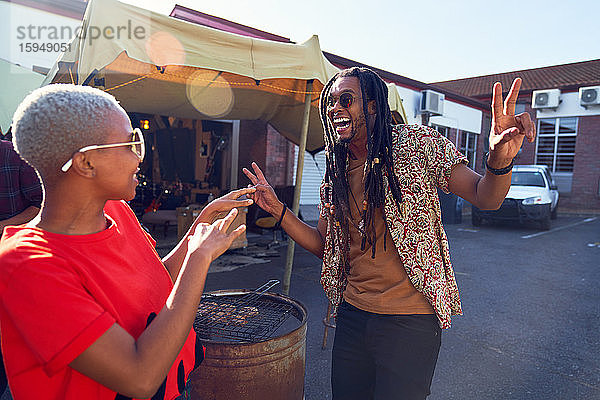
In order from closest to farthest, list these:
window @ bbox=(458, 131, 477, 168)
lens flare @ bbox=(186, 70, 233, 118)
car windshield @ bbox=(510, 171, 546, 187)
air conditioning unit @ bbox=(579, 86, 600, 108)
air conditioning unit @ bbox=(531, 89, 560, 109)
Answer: lens flare @ bbox=(186, 70, 233, 118) → car windshield @ bbox=(510, 171, 546, 187) → air conditioning unit @ bbox=(579, 86, 600, 108) → window @ bbox=(458, 131, 477, 168) → air conditioning unit @ bbox=(531, 89, 560, 109)

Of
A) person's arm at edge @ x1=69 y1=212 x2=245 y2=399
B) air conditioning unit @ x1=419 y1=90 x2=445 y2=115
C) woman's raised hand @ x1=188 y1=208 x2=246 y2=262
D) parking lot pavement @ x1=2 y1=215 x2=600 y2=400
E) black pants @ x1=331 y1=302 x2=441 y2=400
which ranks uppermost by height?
air conditioning unit @ x1=419 y1=90 x2=445 y2=115

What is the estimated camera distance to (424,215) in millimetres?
1586

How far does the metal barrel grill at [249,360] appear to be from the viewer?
6.23 feet

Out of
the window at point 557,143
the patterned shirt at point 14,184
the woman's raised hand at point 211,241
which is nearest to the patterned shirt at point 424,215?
the woman's raised hand at point 211,241

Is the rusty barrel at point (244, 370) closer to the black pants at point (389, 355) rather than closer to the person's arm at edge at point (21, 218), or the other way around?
the black pants at point (389, 355)

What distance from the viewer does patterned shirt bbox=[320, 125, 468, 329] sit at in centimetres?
154

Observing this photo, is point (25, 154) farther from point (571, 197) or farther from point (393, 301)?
point (571, 197)

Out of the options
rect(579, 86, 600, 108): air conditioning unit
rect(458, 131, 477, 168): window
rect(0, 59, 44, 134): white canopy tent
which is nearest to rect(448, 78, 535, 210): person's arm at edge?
rect(0, 59, 44, 134): white canopy tent

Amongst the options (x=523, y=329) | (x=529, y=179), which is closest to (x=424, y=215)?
(x=523, y=329)

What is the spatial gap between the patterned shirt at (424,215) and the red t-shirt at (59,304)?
3.21 ft

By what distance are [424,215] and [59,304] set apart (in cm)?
129

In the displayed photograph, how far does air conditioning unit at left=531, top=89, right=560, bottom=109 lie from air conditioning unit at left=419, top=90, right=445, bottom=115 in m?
8.45

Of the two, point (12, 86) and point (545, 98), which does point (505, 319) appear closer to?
point (12, 86)

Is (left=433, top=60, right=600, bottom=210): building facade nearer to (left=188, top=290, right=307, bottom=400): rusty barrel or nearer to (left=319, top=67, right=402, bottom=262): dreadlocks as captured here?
(left=319, top=67, right=402, bottom=262): dreadlocks
